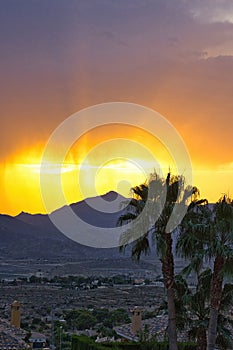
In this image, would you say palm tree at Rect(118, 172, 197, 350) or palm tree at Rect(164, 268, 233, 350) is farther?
palm tree at Rect(164, 268, 233, 350)

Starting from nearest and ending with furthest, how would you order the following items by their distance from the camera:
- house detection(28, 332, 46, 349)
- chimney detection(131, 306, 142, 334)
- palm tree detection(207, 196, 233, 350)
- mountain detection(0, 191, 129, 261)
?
palm tree detection(207, 196, 233, 350)
chimney detection(131, 306, 142, 334)
house detection(28, 332, 46, 349)
mountain detection(0, 191, 129, 261)

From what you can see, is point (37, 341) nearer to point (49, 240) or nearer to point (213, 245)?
point (213, 245)

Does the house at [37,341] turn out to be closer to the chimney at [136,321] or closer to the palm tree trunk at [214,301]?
the chimney at [136,321]

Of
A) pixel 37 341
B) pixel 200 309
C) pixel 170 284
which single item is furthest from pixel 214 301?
pixel 37 341

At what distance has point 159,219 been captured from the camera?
A: 25219 millimetres

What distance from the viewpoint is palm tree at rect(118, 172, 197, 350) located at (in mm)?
25234

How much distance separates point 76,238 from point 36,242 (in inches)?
398

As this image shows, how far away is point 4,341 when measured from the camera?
36531 mm

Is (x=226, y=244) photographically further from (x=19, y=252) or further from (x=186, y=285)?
(x=19, y=252)

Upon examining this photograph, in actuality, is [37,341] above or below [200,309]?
below

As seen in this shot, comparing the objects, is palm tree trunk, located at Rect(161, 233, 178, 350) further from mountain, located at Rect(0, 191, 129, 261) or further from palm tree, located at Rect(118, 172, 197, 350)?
mountain, located at Rect(0, 191, 129, 261)

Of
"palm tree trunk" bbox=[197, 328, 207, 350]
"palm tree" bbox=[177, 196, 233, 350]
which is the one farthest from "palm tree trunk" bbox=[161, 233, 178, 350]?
"palm tree trunk" bbox=[197, 328, 207, 350]

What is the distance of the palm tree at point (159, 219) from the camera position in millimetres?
25234

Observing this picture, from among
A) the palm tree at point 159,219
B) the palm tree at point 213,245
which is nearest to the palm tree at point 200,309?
the palm tree at point 159,219
